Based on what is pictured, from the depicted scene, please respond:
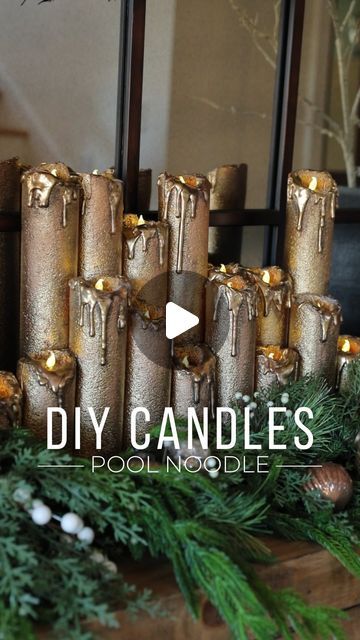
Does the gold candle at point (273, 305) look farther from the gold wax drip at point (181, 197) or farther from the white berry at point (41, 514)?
the white berry at point (41, 514)

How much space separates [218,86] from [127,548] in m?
0.56

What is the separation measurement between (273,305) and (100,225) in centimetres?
24

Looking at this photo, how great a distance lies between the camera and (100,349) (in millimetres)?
921

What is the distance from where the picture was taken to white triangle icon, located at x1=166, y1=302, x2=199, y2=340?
980mm

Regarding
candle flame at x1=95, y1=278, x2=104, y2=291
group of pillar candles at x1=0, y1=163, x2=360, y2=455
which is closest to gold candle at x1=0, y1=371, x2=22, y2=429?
group of pillar candles at x1=0, y1=163, x2=360, y2=455

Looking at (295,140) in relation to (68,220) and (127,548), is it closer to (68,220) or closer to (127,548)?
(68,220)

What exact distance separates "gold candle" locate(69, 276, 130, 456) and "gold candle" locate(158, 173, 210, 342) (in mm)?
95

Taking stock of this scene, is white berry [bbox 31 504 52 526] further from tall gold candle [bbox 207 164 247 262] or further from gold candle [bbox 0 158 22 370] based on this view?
tall gold candle [bbox 207 164 247 262]

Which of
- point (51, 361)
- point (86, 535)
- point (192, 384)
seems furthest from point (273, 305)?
point (86, 535)

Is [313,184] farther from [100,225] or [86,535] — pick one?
[86,535]

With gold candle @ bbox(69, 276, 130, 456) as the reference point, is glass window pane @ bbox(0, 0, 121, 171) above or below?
above

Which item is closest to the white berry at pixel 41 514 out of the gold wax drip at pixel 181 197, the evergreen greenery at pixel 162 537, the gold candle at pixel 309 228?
the evergreen greenery at pixel 162 537

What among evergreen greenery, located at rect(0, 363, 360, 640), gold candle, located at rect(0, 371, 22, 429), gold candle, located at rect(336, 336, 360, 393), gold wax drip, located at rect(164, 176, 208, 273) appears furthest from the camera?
gold candle, located at rect(336, 336, 360, 393)

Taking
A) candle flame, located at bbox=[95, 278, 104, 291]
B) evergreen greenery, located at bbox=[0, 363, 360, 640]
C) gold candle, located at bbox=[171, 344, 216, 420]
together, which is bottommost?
evergreen greenery, located at bbox=[0, 363, 360, 640]
